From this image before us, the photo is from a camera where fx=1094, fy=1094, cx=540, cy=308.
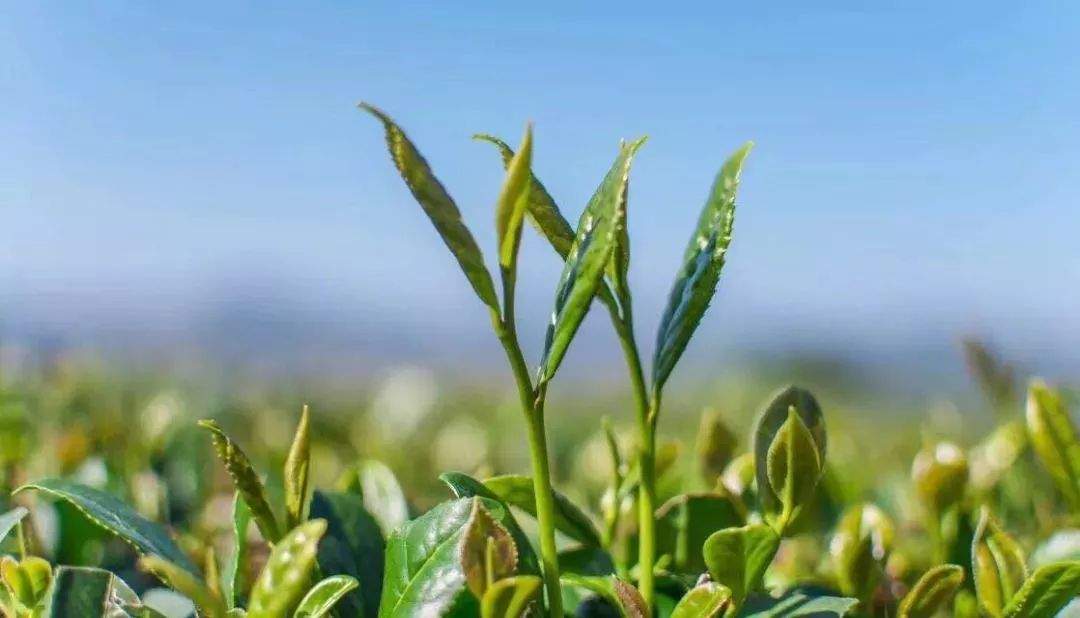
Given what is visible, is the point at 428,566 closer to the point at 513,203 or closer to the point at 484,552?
the point at 484,552

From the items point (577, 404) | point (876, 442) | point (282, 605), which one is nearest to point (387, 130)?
point (282, 605)

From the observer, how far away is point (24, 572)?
0.70 metres

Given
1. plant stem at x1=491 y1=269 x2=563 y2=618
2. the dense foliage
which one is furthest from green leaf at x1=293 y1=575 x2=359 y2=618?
plant stem at x1=491 y1=269 x2=563 y2=618

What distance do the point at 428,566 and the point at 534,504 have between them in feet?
0.66

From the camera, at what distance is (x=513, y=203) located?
62 cm

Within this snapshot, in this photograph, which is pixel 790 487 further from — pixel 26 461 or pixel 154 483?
pixel 26 461

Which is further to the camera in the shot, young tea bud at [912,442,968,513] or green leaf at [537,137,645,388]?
young tea bud at [912,442,968,513]

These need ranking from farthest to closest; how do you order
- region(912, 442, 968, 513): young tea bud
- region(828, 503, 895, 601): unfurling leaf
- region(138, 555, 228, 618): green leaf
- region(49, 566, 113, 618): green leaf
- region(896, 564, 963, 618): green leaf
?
region(912, 442, 968, 513): young tea bud < region(828, 503, 895, 601): unfurling leaf < region(896, 564, 963, 618): green leaf < region(49, 566, 113, 618): green leaf < region(138, 555, 228, 618): green leaf

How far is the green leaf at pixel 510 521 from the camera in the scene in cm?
67

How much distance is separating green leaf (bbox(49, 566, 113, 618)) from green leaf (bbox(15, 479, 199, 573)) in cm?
4

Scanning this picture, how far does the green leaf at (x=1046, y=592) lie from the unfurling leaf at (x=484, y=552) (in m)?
0.36

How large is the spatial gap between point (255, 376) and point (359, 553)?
7.26 feet

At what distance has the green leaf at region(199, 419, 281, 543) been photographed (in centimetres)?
67

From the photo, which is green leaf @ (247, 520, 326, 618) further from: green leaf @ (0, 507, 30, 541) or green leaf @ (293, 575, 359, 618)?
green leaf @ (0, 507, 30, 541)
